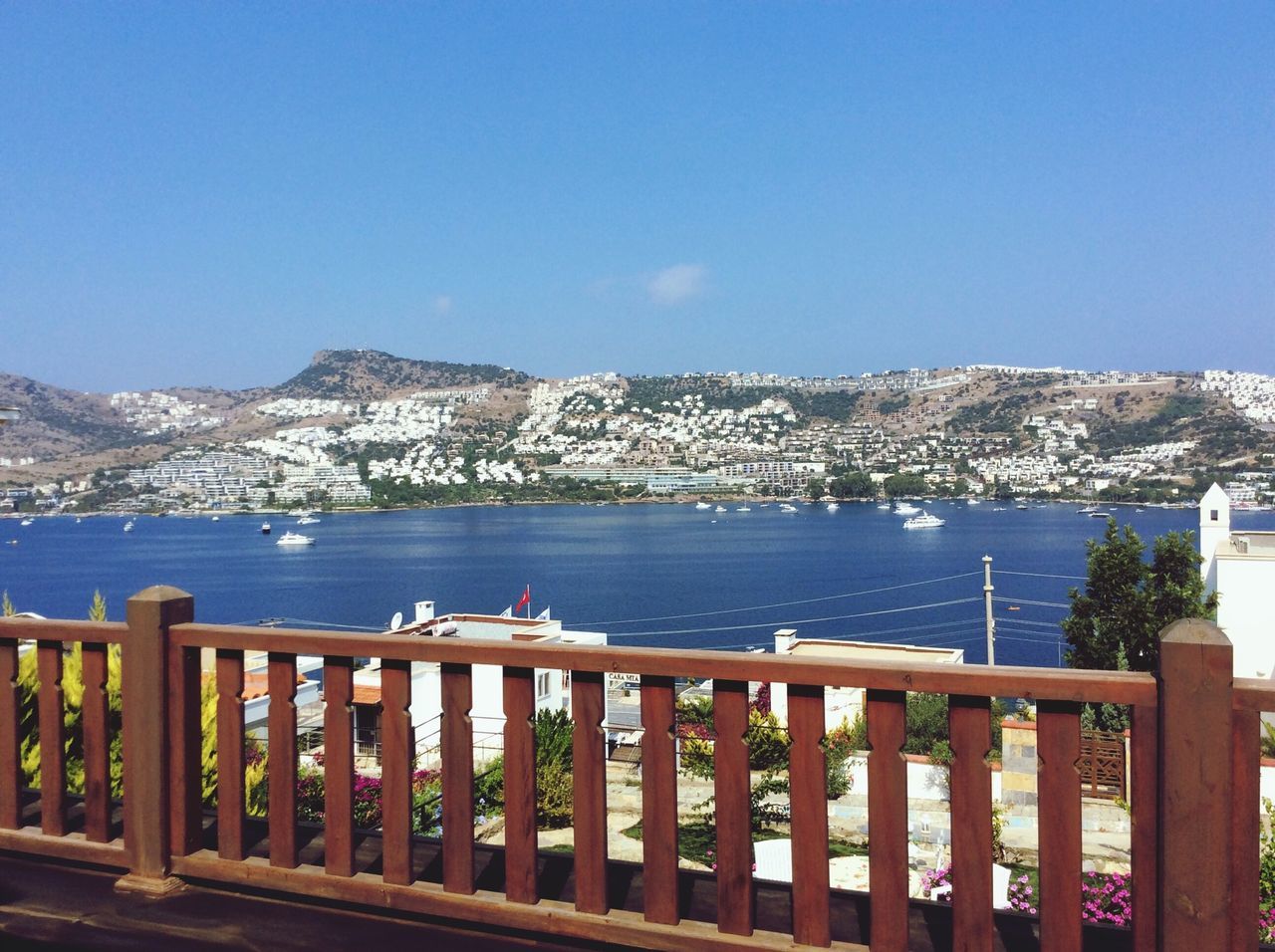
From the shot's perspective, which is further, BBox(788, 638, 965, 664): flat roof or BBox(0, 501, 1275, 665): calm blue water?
BBox(0, 501, 1275, 665): calm blue water

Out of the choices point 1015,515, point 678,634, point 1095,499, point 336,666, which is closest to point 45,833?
point 336,666

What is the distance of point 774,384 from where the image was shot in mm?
182125

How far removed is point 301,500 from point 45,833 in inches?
4861

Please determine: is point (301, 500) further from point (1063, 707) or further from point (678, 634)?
point (1063, 707)

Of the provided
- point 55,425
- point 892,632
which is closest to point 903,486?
point 892,632

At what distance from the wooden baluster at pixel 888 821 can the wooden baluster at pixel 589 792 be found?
50cm

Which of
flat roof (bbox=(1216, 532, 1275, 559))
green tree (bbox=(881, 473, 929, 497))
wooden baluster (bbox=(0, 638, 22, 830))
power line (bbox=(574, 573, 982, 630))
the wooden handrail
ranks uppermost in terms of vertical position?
the wooden handrail

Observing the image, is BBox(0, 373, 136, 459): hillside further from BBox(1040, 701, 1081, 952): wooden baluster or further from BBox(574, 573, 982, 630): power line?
BBox(1040, 701, 1081, 952): wooden baluster

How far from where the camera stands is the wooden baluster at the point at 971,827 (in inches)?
68.5

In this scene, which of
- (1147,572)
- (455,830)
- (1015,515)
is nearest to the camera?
(455,830)

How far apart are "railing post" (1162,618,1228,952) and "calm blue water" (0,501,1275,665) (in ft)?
104

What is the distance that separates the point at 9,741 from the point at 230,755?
69 cm

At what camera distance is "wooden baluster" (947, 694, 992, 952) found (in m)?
1.74

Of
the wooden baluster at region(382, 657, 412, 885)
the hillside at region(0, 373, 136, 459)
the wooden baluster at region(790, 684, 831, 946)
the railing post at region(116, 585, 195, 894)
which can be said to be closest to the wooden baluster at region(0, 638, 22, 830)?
the railing post at region(116, 585, 195, 894)
